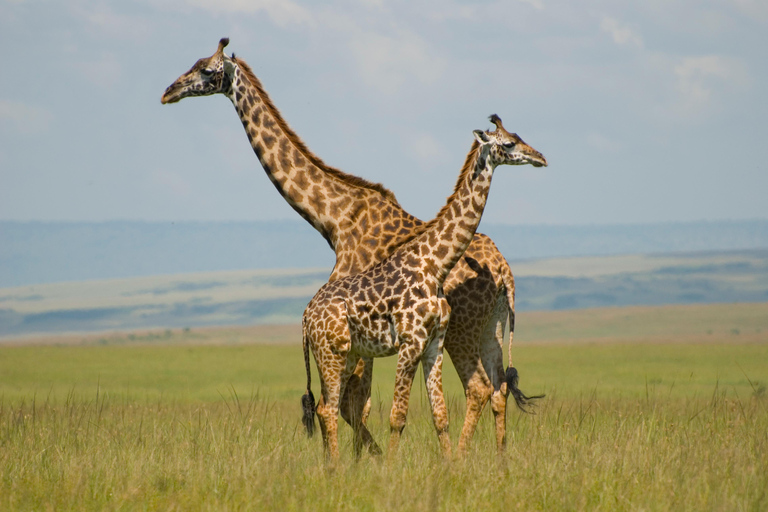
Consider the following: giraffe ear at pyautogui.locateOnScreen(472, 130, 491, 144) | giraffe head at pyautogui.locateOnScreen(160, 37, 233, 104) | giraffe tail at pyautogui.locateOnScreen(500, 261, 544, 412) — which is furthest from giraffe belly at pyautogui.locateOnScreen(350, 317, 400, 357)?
giraffe head at pyautogui.locateOnScreen(160, 37, 233, 104)

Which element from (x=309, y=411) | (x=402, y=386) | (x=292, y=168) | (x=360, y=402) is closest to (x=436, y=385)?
(x=402, y=386)

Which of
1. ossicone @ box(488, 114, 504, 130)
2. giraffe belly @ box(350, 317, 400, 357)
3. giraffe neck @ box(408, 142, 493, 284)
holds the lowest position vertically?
giraffe belly @ box(350, 317, 400, 357)

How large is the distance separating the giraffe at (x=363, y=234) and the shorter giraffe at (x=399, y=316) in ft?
1.78

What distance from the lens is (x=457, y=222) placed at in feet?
29.0

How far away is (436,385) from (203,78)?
4776mm

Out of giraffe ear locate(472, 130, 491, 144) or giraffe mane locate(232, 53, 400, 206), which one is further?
giraffe mane locate(232, 53, 400, 206)

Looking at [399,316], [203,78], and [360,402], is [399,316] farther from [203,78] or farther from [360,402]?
[203,78]

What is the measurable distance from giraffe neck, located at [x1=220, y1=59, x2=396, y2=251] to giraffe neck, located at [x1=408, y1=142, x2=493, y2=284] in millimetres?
1420

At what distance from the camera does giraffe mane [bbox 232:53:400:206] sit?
10.2 meters

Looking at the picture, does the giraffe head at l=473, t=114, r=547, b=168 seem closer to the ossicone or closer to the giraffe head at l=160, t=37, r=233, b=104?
the ossicone

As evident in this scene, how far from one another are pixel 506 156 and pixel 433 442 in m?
3.40

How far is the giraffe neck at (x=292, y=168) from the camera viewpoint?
10.1 metres

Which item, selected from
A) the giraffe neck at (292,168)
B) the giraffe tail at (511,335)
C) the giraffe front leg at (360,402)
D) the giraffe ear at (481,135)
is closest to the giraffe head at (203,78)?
the giraffe neck at (292,168)

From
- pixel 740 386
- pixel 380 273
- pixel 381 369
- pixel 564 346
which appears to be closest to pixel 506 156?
Result: pixel 380 273
